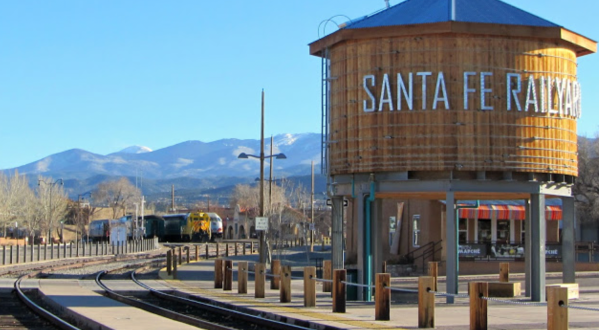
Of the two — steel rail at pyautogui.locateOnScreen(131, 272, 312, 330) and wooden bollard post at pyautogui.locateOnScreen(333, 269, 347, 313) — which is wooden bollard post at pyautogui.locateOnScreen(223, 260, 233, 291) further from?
wooden bollard post at pyautogui.locateOnScreen(333, 269, 347, 313)

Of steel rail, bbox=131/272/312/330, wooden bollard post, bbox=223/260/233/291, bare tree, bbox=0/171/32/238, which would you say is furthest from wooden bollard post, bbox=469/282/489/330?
bare tree, bbox=0/171/32/238

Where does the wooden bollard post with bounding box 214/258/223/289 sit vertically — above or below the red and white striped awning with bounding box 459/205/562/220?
below

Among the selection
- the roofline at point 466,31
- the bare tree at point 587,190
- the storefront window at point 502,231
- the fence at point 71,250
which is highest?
the roofline at point 466,31

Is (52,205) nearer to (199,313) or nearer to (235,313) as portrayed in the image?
(199,313)

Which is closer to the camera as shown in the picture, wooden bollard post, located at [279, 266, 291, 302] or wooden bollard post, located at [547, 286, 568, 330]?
wooden bollard post, located at [547, 286, 568, 330]

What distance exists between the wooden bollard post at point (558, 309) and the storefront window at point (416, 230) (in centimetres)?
2843

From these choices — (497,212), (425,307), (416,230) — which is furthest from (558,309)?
(416,230)

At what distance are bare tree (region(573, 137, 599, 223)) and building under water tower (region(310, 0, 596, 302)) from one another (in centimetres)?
3631

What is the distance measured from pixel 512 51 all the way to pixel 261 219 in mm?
15669

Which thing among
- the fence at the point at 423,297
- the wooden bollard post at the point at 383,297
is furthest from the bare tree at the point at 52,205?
the wooden bollard post at the point at 383,297

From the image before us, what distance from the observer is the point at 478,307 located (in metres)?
15.6

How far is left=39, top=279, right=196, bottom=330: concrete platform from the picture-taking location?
1708 cm

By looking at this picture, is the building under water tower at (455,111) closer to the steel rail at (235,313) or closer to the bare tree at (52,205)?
the steel rail at (235,313)

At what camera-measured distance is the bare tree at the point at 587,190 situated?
59.3 meters
